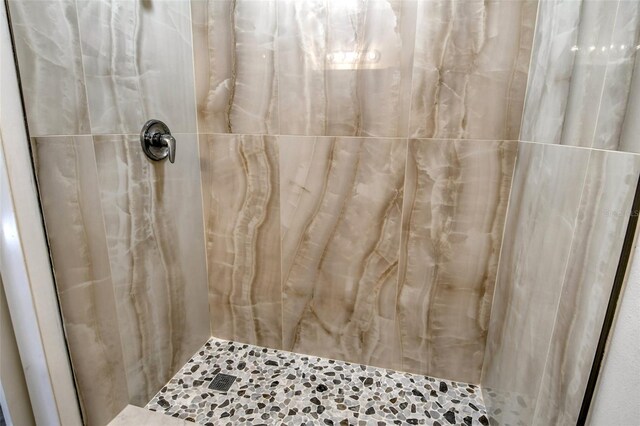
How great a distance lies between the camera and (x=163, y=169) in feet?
3.95

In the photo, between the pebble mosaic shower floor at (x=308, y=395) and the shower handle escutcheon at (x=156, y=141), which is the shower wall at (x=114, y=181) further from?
the pebble mosaic shower floor at (x=308, y=395)

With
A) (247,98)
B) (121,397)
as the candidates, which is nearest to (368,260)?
(247,98)

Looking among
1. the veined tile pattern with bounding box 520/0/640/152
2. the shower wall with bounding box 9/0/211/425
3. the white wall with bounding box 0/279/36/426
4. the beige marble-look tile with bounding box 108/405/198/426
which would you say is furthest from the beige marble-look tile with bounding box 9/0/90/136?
the veined tile pattern with bounding box 520/0/640/152

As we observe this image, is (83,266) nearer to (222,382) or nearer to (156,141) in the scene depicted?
(156,141)

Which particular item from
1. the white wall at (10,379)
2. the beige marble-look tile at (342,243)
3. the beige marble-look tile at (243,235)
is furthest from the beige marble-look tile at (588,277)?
the white wall at (10,379)

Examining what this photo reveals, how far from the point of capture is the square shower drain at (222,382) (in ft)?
4.23

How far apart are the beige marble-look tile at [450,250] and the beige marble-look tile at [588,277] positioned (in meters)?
0.49

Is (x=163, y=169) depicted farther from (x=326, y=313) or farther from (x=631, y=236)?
(x=631, y=236)

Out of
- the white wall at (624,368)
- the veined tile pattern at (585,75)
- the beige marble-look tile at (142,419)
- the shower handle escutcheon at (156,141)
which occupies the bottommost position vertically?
the beige marble-look tile at (142,419)

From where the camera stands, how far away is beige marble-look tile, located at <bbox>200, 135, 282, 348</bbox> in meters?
1.35

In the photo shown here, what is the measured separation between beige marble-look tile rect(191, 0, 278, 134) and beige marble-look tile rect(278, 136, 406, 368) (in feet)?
0.53

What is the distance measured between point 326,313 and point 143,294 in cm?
71

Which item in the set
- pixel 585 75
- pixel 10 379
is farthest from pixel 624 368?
pixel 10 379

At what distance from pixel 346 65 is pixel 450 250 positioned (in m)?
0.77
